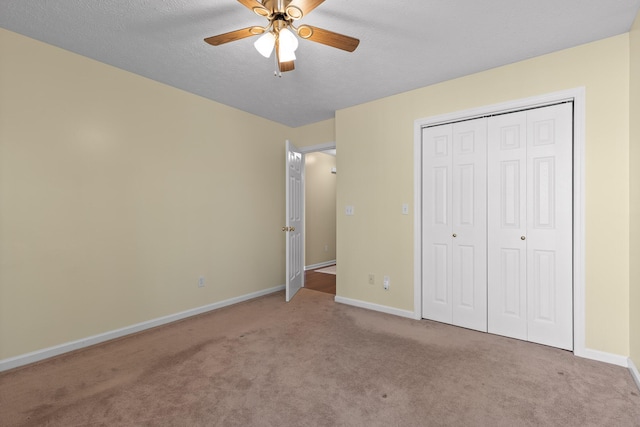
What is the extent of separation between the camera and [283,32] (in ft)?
5.95

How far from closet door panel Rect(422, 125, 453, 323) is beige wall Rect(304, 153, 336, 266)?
3.04m

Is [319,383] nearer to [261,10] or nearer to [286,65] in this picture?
[286,65]

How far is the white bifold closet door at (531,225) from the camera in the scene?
2.52 metres

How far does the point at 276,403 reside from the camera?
6.05 ft

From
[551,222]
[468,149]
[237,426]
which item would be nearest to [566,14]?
[468,149]

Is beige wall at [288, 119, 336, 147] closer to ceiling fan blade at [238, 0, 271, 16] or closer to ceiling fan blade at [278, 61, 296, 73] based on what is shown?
ceiling fan blade at [278, 61, 296, 73]

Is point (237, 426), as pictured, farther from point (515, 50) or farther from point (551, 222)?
point (515, 50)

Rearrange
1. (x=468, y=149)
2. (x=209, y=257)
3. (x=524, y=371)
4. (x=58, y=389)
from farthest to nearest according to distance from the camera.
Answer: (x=209, y=257)
(x=468, y=149)
(x=524, y=371)
(x=58, y=389)

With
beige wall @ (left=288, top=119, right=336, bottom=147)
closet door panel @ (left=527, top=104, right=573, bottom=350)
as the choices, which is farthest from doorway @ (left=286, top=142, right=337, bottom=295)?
closet door panel @ (left=527, top=104, right=573, bottom=350)

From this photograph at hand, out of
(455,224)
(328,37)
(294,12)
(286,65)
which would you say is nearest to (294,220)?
(455,224)

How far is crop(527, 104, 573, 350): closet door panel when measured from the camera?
250 centimetres

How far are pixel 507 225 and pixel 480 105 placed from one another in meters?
1.16

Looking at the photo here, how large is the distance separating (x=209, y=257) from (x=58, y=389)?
69.9 inches

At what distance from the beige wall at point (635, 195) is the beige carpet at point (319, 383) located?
1.07 feet
